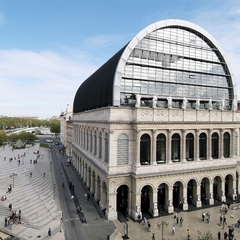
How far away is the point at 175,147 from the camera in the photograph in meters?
38.7

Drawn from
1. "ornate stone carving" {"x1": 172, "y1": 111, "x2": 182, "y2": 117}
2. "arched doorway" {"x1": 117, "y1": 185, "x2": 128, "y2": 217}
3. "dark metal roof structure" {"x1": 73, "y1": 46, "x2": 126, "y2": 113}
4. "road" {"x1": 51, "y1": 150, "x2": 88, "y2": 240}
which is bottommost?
"road" {"x1": 51, "y1": 150, "x2": 88, "y2": 240}

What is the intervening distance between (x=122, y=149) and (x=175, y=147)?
992 cm

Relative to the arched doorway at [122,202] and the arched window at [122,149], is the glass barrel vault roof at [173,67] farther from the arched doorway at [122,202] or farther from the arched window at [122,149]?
the arched doorway at [122,202]

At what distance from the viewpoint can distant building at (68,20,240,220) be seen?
3534 cm

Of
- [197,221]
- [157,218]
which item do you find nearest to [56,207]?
[157,218]

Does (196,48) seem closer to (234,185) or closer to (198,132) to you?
(198,132)

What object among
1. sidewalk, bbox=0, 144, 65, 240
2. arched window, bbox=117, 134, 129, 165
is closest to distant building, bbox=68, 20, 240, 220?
arched window, bbox=117, 134, 129, 165

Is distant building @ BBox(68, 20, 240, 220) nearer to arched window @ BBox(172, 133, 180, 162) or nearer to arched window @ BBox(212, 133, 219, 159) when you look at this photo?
arched window @ BBox(212, 133, 219, 159)

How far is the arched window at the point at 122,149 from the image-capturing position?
35281 millimetres

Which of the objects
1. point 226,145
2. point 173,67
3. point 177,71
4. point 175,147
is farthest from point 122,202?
point 173,67

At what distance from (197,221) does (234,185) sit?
46.4 feet

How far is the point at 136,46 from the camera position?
38.9m

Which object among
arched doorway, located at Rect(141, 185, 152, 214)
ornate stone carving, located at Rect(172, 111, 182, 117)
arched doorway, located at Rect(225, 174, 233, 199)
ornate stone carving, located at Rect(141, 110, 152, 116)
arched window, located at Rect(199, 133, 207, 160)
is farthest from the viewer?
arched doorway, located at Rect(225, 174, 233, 199)

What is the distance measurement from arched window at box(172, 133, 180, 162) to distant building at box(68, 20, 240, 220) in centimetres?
17
